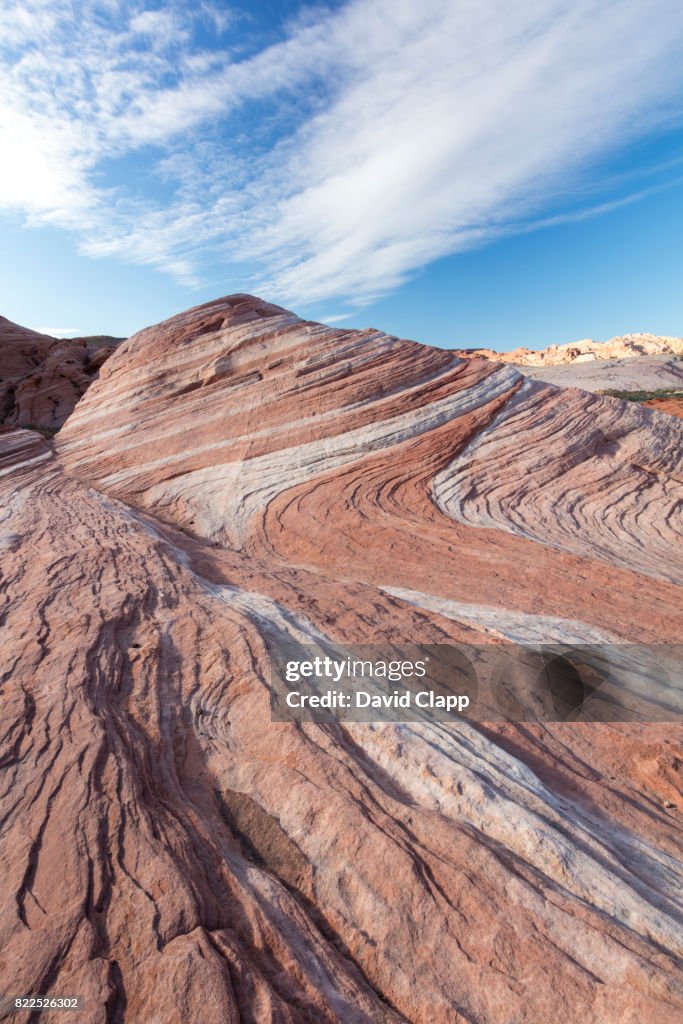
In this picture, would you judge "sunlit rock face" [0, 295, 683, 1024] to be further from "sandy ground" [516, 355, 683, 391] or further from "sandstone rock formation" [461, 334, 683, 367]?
"sandstone rock formation" [461, 334, 683, 367]

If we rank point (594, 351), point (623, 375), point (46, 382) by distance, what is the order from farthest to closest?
point (594, 351) → point (623, 375) → point (46, 382)

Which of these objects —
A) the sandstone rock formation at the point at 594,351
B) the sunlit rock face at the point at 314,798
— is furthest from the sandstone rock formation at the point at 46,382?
the sandstone rock formation at the point at 594,351

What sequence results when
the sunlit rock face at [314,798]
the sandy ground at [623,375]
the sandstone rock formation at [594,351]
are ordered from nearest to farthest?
the sunlit rock face at [314,798], the sandy ground at [623,375], the sandstone rock formation at [594,351]

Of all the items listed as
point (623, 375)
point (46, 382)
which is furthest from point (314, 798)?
point (623, 375)

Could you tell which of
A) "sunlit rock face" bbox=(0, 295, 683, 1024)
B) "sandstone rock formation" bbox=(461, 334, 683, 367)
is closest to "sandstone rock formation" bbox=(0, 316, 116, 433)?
"sunlit rock face" bbox=(0, 295, 683, 1024)

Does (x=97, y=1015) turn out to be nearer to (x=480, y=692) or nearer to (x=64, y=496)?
(x=480, y=692)

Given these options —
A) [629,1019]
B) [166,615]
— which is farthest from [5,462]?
[629,1019]

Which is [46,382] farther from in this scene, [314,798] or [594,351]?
[594,351]

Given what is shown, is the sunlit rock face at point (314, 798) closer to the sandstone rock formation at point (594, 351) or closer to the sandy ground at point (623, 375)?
the sandy ground at point (623, 375)
